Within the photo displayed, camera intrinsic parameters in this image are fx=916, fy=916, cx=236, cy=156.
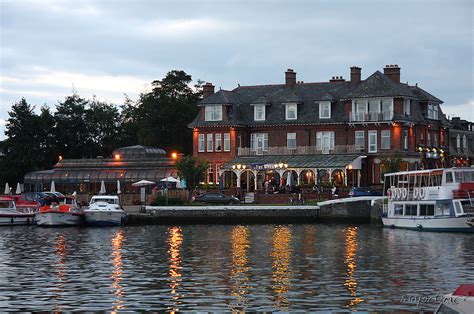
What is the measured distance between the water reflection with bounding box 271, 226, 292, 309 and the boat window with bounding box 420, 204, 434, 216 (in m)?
10.00

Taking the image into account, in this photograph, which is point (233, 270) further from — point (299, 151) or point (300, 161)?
point (299, 151)

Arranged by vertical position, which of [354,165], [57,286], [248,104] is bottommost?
[57,286]

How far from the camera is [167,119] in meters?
122

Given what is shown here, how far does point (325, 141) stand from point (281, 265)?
55.9 meters

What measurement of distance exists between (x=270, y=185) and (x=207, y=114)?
1327 cm

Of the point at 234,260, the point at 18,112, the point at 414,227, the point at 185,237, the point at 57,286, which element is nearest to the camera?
the point at 57,286

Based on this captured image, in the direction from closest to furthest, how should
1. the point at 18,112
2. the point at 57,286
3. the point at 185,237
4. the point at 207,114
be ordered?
the point at 57,286, the point at 185,237, the point at 207,114, the point at 18,112

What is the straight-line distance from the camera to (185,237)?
61.6 metres

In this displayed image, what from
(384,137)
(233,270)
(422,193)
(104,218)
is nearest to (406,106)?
(384,137)

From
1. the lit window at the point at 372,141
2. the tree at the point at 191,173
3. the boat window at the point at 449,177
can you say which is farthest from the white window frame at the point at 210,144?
the boat window at the point at 449,177

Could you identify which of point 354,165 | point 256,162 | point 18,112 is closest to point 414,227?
point 354,165

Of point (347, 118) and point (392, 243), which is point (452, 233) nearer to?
point (392, 243)

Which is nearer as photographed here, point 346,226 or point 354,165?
point 346,226

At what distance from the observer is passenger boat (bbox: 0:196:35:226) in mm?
77369
